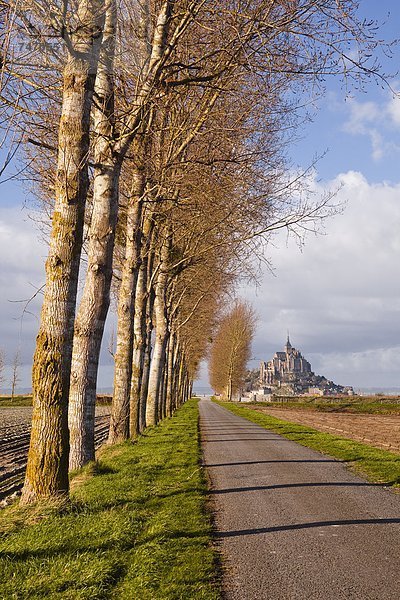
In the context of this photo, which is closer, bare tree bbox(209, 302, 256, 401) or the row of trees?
the row of trees

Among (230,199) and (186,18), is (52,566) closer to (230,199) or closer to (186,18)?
(186,18)

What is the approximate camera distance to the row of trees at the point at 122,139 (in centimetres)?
753

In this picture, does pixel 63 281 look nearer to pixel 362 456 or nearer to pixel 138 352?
pixel 362 456

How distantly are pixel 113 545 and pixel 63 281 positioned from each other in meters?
3.48

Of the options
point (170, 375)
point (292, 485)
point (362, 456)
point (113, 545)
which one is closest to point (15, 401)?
point (170, 375)

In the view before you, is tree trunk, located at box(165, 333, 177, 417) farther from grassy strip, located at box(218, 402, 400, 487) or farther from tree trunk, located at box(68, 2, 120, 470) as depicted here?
tree trunk, located at box(68, 2, 120, 470)

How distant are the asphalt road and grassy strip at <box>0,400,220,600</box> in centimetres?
34

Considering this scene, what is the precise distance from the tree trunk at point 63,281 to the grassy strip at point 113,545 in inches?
23.6

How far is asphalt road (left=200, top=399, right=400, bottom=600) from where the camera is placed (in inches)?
201

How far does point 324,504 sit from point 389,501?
1.11 metres

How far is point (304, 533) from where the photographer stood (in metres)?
6.95

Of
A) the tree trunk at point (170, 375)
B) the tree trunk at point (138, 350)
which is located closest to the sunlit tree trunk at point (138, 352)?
the tree trunk at point (138, 350)

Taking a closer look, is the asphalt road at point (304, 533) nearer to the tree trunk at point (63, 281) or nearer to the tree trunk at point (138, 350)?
the tree trunk at point (63, 281)

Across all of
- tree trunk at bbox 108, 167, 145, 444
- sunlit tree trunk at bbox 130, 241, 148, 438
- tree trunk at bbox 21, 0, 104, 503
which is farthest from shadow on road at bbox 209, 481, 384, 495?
sunlit tree trunk at bbox 130, 241, 148, 438
